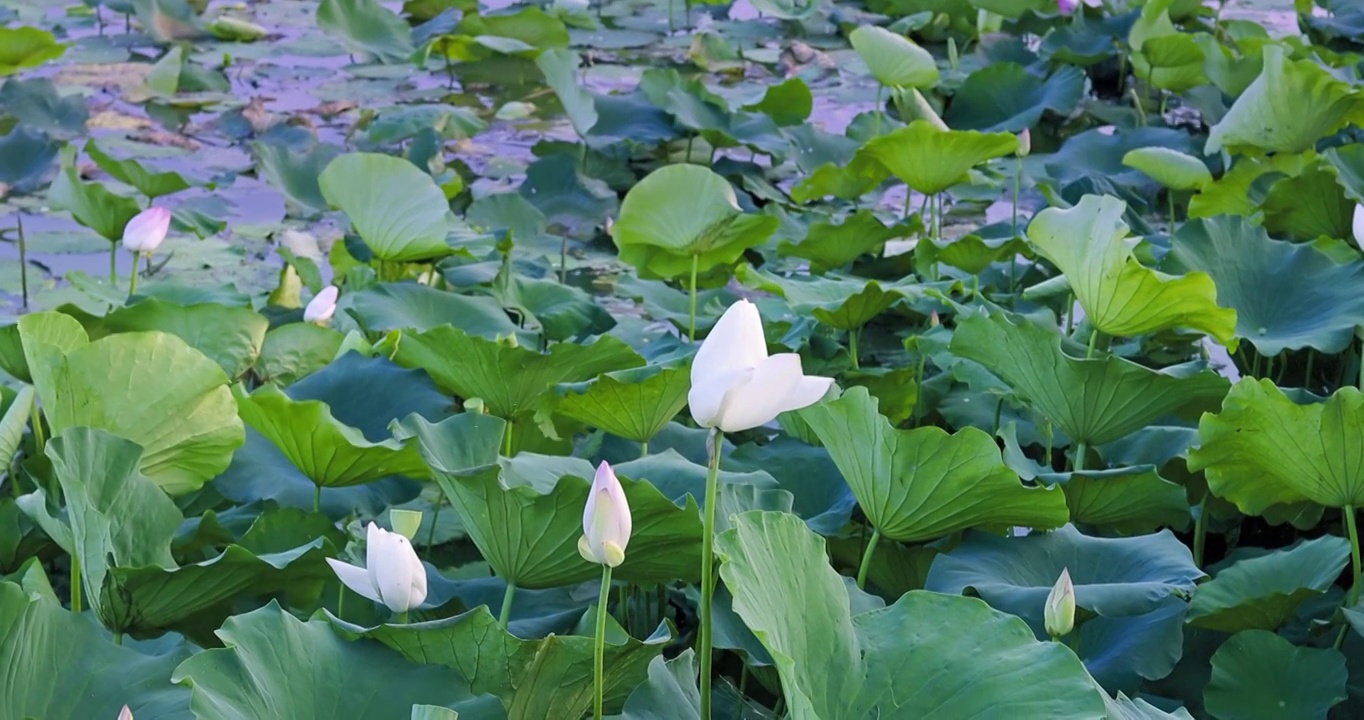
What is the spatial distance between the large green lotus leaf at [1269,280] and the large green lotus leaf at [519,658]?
39.2 inches

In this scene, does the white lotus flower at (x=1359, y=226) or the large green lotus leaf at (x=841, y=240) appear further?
the large green lotus leaf at (x=841, y=240)

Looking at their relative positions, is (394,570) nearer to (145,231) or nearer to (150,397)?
(150,397)

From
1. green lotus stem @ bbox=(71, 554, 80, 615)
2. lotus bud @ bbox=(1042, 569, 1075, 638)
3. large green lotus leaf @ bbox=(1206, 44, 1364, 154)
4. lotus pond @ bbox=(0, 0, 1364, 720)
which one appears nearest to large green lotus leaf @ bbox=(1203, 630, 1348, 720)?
lotus pond @ bbox=(0, 0, 1364, 720)

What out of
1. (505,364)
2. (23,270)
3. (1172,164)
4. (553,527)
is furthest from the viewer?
(23,270)

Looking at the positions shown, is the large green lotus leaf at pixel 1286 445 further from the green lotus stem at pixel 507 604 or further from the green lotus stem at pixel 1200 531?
the green lotus stem at pixel 507 604

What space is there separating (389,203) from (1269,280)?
1.20m

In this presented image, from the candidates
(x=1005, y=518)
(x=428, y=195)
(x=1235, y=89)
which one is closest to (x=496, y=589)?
(x=1005, y=518)

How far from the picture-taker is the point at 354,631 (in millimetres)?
935

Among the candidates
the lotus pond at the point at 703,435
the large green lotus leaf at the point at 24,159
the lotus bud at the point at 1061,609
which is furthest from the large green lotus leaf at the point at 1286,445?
the large green lotus leaf at the point at 24,159

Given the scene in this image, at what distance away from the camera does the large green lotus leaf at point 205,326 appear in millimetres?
1736

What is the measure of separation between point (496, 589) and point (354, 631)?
303 millimetres

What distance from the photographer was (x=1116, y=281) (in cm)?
152

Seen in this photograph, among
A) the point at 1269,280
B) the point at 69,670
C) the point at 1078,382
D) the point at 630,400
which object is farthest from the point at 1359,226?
the point at 69,670

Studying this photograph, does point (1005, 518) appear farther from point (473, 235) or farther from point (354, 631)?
point (473, 235)
